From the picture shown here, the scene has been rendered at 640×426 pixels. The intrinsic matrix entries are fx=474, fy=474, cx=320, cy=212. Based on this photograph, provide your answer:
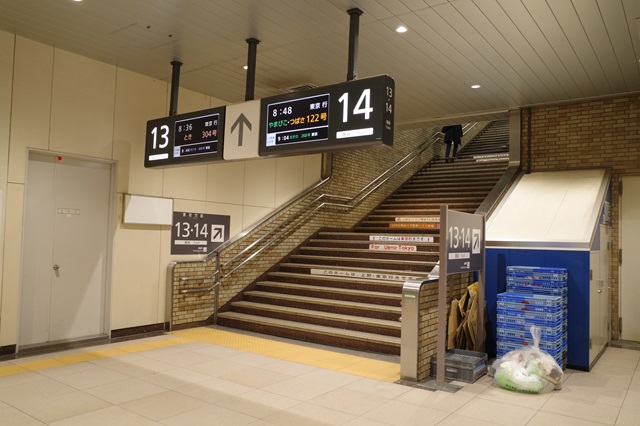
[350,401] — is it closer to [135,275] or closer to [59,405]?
[59,405]

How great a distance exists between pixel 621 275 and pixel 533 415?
4.36 metres

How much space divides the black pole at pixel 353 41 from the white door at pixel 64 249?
3.84 meters

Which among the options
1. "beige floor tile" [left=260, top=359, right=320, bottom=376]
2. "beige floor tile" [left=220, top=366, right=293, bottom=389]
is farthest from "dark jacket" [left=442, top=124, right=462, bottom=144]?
"beige floor tile" [left=220, top=366, right=293, bottom=389]

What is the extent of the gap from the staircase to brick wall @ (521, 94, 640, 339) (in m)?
2.26

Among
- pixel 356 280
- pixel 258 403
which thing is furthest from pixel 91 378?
pixel 356 280

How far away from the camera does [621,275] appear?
23.9ft

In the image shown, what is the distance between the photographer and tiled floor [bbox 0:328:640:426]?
387 centimetres

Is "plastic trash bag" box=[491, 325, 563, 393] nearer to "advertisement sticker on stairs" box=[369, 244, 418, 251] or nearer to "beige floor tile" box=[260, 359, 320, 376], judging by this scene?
"beige floor tile" box=[260, 359, 320, 376]

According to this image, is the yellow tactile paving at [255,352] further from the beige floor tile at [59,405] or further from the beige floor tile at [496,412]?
the beige floor tile at [59,405]

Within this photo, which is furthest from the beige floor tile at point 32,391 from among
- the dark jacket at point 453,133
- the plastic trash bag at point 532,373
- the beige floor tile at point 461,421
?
the dark jacket at point 453,133

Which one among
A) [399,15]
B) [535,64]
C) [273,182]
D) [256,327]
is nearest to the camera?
[399,15]

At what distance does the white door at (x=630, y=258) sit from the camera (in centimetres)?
715

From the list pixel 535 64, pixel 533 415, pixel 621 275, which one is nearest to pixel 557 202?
pixel 621 275

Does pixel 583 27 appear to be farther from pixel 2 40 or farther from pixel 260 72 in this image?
pixel 2 40
